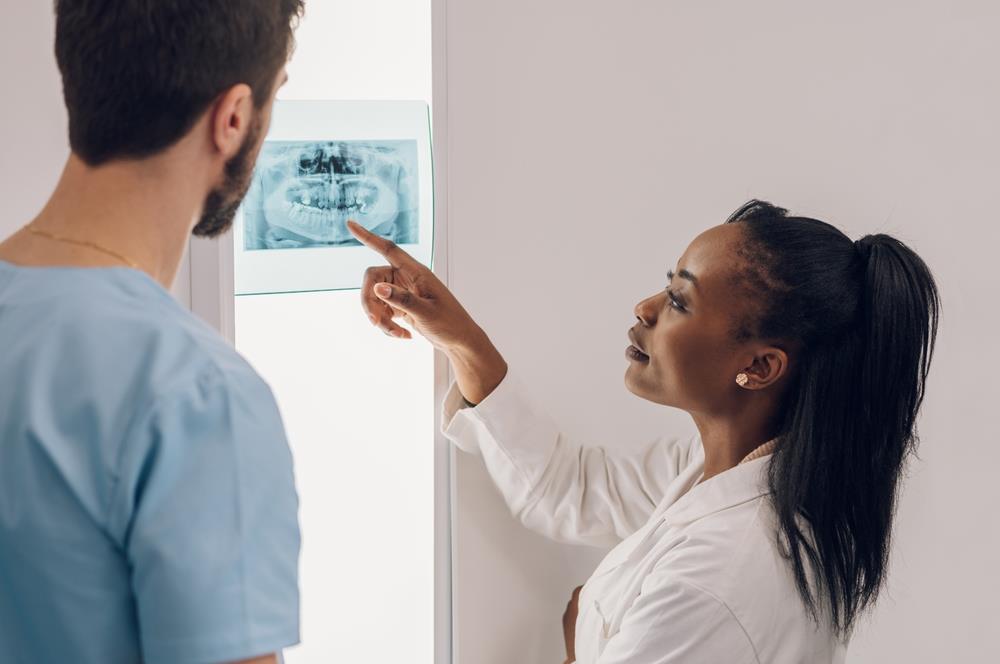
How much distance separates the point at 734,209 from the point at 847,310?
1.03 ft

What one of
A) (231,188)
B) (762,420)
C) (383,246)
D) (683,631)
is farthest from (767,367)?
(231,188)

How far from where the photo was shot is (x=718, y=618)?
0.98 meters

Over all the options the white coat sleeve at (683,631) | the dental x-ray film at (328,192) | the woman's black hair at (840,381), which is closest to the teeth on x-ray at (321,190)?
the dental x-ray film at (328,192)

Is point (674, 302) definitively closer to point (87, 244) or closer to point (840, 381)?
point (840, 381)

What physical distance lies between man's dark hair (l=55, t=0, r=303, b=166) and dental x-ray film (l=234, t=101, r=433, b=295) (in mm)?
493

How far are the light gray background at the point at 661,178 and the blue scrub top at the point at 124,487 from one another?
0.67m

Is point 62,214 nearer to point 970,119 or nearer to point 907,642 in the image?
point 970,119

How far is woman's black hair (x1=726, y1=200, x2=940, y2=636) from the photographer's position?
1035 mm

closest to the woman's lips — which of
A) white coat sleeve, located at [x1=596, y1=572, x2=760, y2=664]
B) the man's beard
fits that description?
white coat sleeve, located at [x1=596, y1=572, x2=760, y2=664]

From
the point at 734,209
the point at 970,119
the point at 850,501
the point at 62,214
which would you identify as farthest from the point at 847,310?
the point at 62,214

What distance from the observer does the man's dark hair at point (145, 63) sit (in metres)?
0.60

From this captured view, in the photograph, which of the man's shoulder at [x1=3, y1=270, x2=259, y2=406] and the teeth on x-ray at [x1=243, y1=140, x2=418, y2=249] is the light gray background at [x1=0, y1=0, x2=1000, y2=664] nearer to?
the teeth on x-ray at [x1=243, y1=140, x2=418, y2=249]

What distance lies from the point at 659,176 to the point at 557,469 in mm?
406

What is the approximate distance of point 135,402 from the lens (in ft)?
1.85
